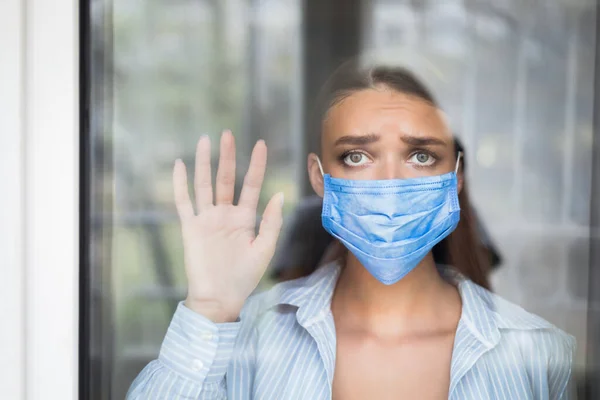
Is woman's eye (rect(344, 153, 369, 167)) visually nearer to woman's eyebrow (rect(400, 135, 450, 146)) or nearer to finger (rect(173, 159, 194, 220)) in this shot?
woman's eyebrow (rect(400, 135, 450, 146))

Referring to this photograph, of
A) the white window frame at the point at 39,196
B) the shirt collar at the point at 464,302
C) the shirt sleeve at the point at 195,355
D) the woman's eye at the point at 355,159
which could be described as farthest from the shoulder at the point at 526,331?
the white window frame at the point at 39,196

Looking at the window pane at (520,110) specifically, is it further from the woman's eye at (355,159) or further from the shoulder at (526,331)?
the woman's eye at (355,159)

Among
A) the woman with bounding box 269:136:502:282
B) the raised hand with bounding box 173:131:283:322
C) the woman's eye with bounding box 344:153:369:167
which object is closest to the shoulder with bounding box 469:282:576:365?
the woman with bounding box 269:136:502:282

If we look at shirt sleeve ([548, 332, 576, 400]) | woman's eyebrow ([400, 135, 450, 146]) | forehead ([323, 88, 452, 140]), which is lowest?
shirt sleeve ([548, 332, 576, 400])

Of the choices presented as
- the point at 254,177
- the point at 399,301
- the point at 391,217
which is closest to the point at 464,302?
the point at 399,301

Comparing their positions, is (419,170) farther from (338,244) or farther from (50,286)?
(50,286)

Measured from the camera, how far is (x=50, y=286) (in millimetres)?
1654

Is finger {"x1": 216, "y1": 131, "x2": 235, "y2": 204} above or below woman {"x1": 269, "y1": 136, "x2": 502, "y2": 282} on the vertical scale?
→ above

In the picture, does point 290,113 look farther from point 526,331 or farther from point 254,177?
point 526,331

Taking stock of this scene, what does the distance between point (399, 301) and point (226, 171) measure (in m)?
0.59

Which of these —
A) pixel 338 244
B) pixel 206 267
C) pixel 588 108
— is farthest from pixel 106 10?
pixel 588 108

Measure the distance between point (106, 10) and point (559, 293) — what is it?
146cm

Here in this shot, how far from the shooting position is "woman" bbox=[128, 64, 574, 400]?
5.28ft

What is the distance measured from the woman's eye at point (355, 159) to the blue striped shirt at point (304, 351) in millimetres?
295
